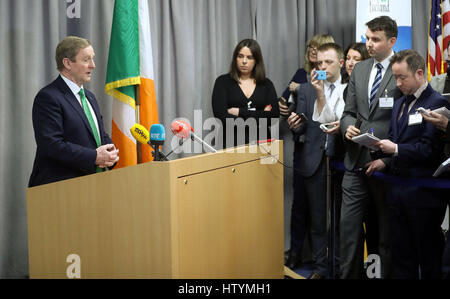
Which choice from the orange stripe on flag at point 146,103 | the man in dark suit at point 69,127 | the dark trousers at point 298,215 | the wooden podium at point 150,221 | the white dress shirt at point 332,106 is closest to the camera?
the wooden podium at point 150,221

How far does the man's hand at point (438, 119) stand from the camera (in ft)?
9.13

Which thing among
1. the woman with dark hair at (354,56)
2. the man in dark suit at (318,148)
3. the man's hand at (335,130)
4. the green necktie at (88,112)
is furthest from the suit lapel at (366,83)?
the green necktie at (88,112)

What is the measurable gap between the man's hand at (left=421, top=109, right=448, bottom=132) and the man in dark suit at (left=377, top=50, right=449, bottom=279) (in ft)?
0.30

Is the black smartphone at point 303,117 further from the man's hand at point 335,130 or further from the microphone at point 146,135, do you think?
the microphone at point 146,135

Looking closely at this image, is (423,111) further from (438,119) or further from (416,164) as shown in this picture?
(416,164)

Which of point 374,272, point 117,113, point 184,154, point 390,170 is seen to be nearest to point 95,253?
point 117,113

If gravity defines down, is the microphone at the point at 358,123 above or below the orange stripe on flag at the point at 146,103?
below

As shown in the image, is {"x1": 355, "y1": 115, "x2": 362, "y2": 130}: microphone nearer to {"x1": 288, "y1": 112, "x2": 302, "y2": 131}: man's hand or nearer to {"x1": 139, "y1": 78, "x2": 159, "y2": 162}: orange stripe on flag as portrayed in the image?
{"x1": 288, "y1": 112, "x2": 302, "y2": 131}: man's hand

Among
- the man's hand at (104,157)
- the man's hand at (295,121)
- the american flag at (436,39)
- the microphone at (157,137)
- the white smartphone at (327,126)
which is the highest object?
the american flag at (436,39)

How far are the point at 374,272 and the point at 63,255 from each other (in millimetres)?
2185

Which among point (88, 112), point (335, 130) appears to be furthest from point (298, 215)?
point (88, 112)

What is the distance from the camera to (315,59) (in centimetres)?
446

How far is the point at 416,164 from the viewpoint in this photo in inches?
116

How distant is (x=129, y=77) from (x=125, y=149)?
505mm
